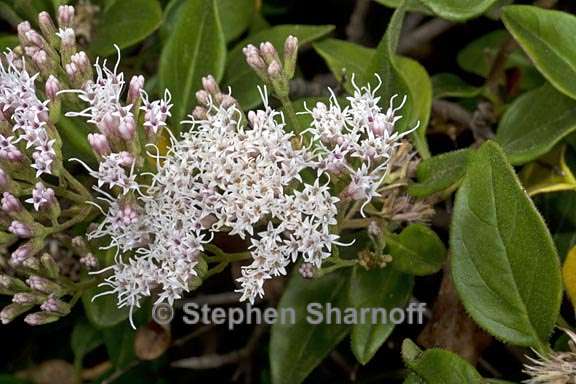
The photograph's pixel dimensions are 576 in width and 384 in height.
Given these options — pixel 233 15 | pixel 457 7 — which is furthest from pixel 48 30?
pixel 457 7

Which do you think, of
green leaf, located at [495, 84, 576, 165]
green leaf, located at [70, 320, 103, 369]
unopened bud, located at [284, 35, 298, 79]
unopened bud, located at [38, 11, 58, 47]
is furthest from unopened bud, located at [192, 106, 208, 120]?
green leaf, located at [70, 320, 103, 369]

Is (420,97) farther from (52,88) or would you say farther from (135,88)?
(52,88)

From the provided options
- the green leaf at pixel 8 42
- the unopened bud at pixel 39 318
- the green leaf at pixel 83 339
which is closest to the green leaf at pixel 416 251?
the unopened bud at pixel 39 318

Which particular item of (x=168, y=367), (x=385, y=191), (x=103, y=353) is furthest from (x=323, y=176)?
(x=103, y=353)

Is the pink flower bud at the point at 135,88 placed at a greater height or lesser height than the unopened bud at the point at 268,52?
lesser

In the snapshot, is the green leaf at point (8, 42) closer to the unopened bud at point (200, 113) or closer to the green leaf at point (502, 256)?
the unopened bud at point (200, 113)
